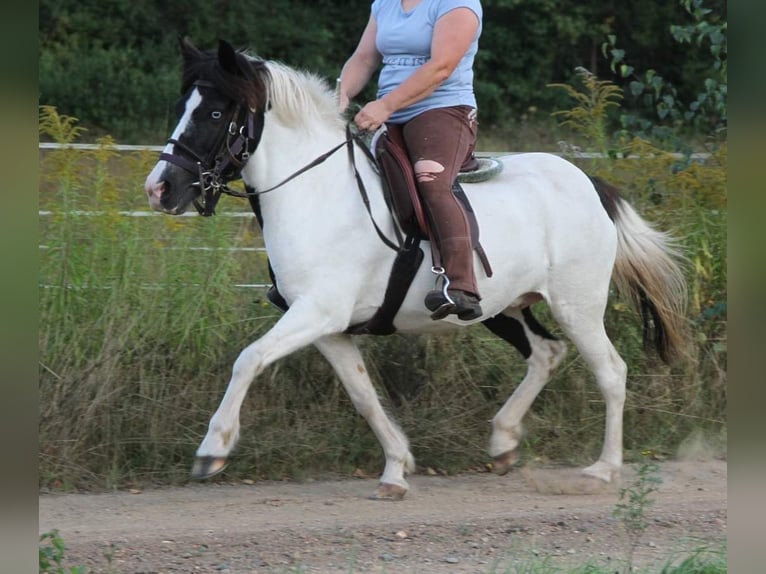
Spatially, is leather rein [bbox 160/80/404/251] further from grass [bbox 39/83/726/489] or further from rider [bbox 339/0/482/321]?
grass [bbox 39/83/726/489]

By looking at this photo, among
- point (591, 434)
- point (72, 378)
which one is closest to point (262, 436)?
point (72, 378)

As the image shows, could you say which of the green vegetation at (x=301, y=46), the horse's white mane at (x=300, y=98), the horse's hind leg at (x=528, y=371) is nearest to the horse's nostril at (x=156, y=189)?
the horse's white mane at (x=300, y=98)

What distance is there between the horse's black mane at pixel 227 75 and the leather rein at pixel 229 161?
0.04 meters

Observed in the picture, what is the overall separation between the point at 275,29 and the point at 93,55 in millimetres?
3548

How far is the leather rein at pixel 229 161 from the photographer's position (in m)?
4.95

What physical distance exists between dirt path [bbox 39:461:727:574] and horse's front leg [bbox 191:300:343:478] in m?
0.44

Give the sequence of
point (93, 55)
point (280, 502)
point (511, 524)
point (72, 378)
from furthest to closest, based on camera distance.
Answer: point (93, 55), point (72, 378), point (280, 502), point (511, 524)

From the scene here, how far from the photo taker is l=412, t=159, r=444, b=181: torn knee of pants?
5.23 metres

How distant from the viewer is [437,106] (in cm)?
540

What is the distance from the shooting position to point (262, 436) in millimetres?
6363

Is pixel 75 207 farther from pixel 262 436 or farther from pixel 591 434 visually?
pixel 591 434

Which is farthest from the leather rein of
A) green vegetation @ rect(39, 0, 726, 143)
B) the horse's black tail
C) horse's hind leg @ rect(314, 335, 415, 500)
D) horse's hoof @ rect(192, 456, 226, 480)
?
green vegetation @ rect(39, 0, 726, 143)

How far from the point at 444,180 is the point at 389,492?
174 cm

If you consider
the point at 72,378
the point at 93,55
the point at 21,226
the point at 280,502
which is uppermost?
the point at 93,55
